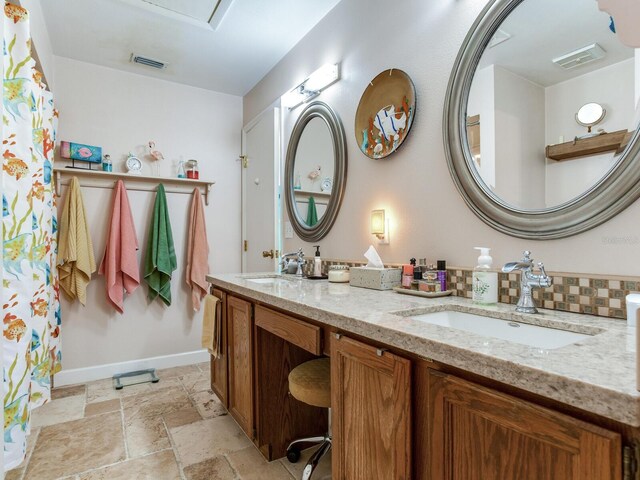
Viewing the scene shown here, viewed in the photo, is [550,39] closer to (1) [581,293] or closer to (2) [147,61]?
(1) [581,293]

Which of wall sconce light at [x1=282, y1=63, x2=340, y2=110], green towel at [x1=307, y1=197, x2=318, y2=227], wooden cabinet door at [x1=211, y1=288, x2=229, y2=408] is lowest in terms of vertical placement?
wooden cabinet door at [x1=211, y1=288, x2=229, y2=408]

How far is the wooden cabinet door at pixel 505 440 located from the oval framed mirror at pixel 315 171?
1537mm

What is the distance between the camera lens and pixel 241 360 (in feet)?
6.10

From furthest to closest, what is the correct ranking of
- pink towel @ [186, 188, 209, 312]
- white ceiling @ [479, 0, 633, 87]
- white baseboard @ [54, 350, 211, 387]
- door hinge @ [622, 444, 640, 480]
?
1. pink towel @ [186, 188, 209, 312]
2. white baseboard @ [54, 350, 211, 387]
3. white ceiling @ [479, 0, 633, 87]
4. door hinge @ [622, 444, 640, 480]

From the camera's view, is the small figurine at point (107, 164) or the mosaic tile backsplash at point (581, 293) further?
the small figurine at point (107, 164)

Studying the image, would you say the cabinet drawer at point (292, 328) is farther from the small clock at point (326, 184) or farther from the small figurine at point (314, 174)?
the small figurine at point (314, 174)

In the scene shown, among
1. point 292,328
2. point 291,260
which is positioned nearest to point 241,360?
point 292,328

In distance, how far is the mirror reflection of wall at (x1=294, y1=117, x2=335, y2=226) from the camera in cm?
227

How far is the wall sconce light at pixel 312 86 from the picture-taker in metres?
2.17

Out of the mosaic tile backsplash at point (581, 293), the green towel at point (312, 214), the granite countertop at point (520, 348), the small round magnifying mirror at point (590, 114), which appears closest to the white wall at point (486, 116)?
the small round magnifying mirror at point (590, 114)

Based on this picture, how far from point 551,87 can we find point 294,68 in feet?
6.33

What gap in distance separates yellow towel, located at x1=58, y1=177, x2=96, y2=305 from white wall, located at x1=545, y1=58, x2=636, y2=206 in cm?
299

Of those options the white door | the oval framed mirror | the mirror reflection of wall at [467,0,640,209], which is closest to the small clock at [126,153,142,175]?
the white door

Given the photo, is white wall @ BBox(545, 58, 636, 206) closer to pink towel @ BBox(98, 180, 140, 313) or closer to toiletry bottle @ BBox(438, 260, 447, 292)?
toiletry bottle @ BBox(438, 260, 447, 292)
